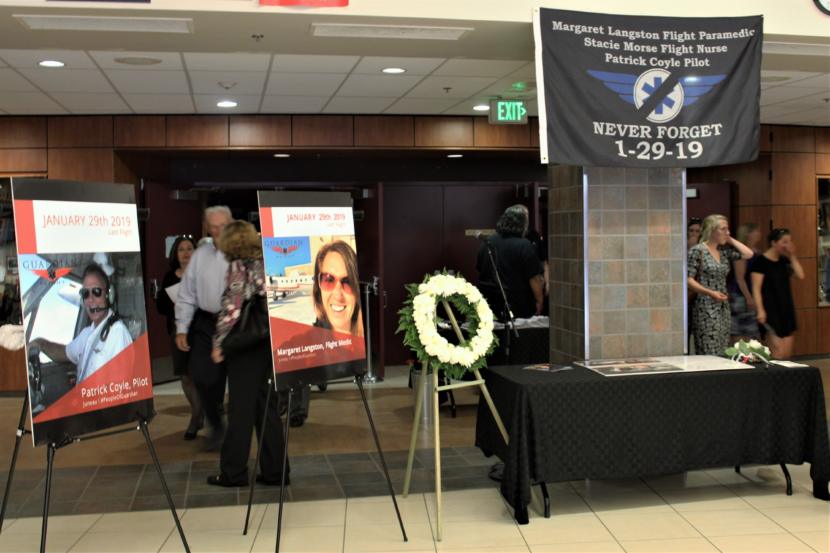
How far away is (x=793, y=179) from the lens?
1051 cm

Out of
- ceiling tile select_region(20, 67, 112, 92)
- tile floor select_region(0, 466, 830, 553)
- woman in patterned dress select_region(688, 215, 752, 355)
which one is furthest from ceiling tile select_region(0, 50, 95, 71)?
woman in patterned dress select_region(688, 215, 752, 355)

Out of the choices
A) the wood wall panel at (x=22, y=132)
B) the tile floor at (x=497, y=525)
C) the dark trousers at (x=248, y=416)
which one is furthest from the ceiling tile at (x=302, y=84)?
the tile floor at (x=497, y=525)

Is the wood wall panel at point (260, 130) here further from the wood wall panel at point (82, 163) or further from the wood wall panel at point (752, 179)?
the wood wall panel at point (752, 179)

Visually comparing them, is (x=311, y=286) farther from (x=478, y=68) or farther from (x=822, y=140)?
(x=822, y=140)

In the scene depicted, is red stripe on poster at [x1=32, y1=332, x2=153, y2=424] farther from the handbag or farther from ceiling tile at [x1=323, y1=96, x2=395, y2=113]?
ceiling tile at [x1=323, y1=96, x2=395, y2=113]

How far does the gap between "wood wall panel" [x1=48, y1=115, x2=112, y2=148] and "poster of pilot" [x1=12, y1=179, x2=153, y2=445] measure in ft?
17.4

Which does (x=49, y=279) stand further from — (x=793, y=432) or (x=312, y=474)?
(x=793, y=432)

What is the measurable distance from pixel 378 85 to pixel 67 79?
98.1 inches

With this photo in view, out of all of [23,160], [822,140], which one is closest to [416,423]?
[23,160]

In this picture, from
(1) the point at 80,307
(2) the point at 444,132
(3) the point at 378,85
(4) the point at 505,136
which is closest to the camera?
(1) the point at 80,307

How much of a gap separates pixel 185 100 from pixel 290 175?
96.4 inches

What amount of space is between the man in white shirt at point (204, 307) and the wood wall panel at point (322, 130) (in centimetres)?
351

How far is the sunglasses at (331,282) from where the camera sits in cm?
448

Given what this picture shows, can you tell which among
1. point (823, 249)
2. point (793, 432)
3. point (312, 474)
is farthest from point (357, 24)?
point (823, 249)
